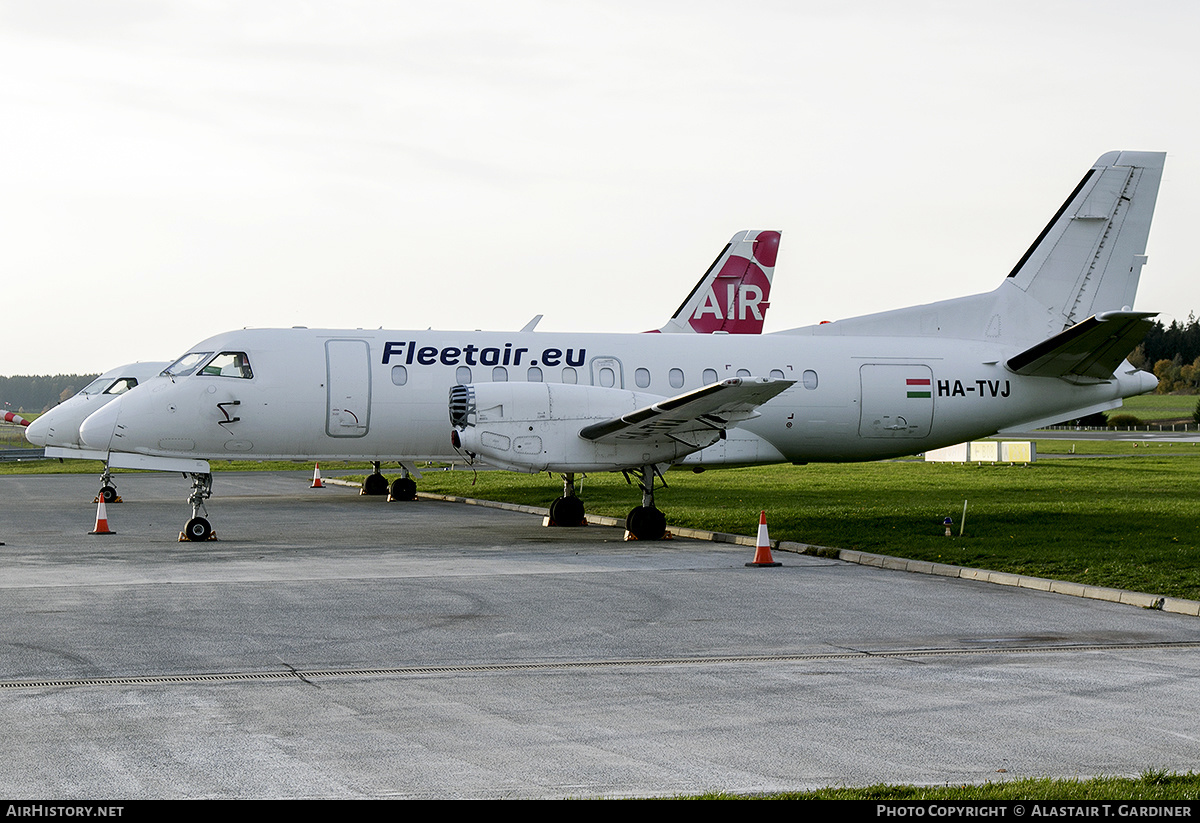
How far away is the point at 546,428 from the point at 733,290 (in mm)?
17160

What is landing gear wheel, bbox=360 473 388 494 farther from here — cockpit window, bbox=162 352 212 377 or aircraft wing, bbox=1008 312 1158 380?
aircraft wing, bbox=1008 312 1158 380

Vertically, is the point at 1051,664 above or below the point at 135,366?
below

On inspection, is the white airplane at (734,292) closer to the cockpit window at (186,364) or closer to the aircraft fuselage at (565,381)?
the aircraft fuselage at (565,381)

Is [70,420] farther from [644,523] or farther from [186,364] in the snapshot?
[644,523]

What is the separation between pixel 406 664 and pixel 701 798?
13.5ft

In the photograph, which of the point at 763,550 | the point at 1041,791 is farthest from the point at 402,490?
the point at 1041,791

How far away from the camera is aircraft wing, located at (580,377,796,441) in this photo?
58.7ft

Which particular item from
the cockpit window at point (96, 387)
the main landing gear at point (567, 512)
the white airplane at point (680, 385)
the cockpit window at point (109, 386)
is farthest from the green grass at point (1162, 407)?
the cockpit window at point (96, 387)

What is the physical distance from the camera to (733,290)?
35.3 meters

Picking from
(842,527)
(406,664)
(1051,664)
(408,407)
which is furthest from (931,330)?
(406,664)

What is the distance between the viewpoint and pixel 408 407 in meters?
20.3

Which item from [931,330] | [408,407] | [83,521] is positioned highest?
[931,330]

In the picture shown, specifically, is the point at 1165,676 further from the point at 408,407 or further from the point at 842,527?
the point at 408,407

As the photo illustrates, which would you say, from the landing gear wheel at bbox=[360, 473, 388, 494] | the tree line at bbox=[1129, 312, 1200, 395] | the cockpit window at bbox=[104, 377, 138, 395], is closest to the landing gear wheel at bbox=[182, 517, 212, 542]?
the cockpit window at bbox=[104, 377, 138, 395]
